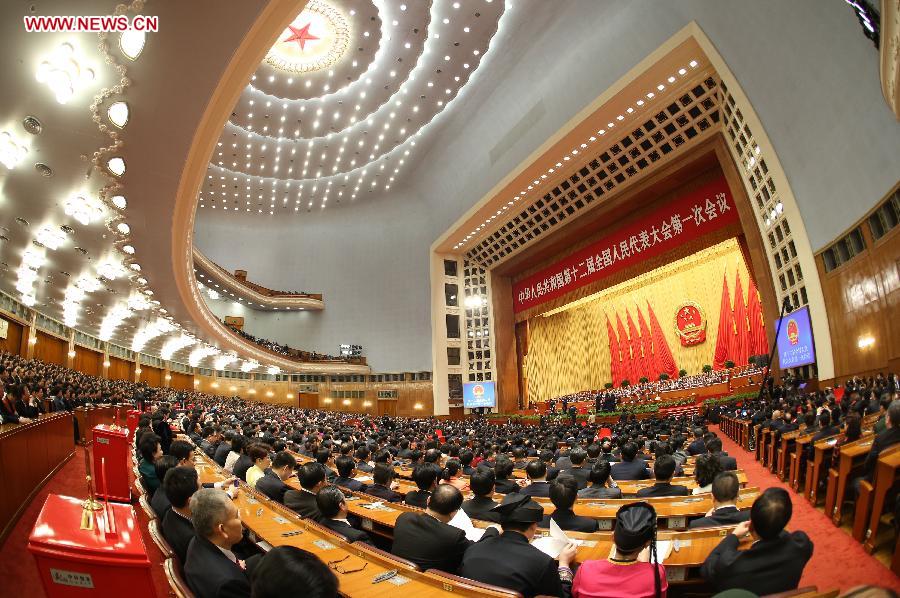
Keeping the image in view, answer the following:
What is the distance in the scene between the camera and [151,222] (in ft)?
30.0

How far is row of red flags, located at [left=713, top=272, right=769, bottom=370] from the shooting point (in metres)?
18.9

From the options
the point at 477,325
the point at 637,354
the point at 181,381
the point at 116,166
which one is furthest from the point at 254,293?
the point at 116,166

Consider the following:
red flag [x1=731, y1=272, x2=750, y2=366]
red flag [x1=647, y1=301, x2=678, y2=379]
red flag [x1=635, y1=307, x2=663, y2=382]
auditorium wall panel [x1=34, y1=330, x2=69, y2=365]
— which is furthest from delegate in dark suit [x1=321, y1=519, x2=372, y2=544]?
red flag [x1=635, y1=307, x2=663, y2=382]

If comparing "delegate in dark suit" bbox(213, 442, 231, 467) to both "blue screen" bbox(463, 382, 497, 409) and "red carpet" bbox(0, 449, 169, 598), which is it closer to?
"red carpet" bbox(0, 449, 169, 598)

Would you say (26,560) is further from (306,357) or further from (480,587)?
(306,357)

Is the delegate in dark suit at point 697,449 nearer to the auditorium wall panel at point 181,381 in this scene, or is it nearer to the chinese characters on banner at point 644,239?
the chinese characters on banner at point 644,239

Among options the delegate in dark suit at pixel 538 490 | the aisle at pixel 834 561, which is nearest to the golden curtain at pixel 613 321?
the aisle at pixel 834 561

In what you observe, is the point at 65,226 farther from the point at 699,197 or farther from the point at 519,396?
the point at 519,396

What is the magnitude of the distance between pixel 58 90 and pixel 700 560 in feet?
22.8

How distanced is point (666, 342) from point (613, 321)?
2823mm

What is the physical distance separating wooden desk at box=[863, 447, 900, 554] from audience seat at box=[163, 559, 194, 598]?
9.50 feet

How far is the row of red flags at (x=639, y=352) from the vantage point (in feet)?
72.4

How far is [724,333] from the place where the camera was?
20.1 meters

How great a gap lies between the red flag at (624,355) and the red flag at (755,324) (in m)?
5.28
